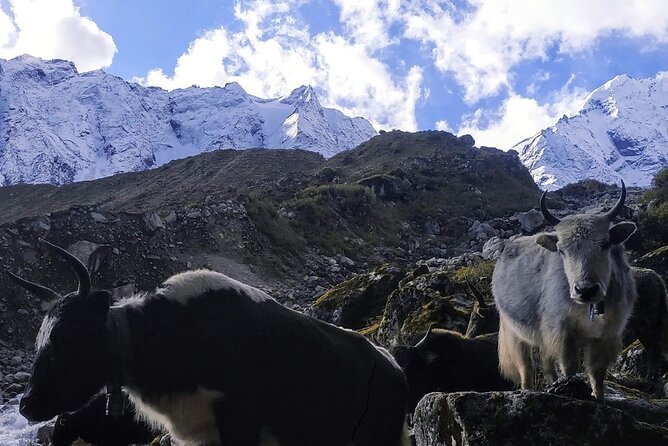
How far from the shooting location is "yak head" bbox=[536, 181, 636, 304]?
5.45 metres

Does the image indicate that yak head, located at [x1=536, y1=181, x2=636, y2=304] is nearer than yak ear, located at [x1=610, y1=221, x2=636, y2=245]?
Yes

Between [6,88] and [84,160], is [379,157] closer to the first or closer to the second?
[84,160]

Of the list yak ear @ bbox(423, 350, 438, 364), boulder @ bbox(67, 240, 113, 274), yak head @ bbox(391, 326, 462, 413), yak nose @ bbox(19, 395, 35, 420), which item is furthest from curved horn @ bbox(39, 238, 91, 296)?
boulder @ bbox(67, 240, 113, 274)

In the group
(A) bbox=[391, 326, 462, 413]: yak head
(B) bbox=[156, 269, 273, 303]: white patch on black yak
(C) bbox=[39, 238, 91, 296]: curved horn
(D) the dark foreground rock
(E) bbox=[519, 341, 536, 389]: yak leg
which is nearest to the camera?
(D) the dark foreground rock

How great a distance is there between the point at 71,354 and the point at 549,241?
4.53 m

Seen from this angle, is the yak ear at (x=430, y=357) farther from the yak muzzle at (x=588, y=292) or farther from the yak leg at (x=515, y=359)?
the yak muzzle at (x=588, y=292)

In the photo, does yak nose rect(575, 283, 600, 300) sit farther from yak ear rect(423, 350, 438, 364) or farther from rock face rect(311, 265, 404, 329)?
rock face rect(311, 265, 404, 329)

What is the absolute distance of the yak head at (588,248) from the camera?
5.45 metres

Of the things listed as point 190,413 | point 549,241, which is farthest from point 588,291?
point 190,413

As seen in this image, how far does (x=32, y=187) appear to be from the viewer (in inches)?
2987

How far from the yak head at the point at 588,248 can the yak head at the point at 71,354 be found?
3.98 m

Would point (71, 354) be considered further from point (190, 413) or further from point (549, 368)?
point (549, 368)

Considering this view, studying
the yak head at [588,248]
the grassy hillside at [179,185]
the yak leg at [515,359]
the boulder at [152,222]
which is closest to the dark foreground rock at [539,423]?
the yak head at [588,248]

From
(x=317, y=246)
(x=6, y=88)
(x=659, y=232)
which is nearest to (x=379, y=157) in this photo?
(x=317, y=246)
